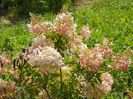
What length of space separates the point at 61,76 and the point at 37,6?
40.8ft

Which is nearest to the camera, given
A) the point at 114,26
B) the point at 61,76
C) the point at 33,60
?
the point at 33,60

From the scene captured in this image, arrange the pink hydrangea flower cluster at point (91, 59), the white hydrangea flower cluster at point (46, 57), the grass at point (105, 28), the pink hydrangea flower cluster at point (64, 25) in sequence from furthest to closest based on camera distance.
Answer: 1. the grass at point (105, 28)
2. the pink hydrangea flower cluster at point (64, 25)
3. the pink hydrangea flower cluster at point (91, 59)
4. the white hydrangea flower cluster at point (46, 57)

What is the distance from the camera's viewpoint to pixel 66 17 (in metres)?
4.92

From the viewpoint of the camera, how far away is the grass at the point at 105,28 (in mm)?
11044

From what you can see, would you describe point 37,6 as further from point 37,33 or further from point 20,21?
point 37,33

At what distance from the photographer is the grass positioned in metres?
11.0

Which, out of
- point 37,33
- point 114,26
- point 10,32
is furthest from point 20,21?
point 37,33

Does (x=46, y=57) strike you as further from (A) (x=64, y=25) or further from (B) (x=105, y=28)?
(B) (x=105, y=28)

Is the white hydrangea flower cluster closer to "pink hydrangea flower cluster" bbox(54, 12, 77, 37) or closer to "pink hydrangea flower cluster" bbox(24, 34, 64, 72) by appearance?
"pink hydrangea flower cluster" bbox(24, 34, 64, 72)

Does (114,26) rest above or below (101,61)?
below

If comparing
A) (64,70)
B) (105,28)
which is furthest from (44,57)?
(105,28)

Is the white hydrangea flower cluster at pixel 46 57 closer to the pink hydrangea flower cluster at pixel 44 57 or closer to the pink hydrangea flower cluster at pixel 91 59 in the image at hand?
the pink hydrangea flower cluster at pixel 44 57

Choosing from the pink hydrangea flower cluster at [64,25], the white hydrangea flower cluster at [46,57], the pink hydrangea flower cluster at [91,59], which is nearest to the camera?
the white hydrangea flower cluster at [46,57]

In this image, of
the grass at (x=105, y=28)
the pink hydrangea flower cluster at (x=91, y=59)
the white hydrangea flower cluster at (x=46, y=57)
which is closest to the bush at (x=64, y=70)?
the pink hydrangea flower cluster at (x=91, y=59)
